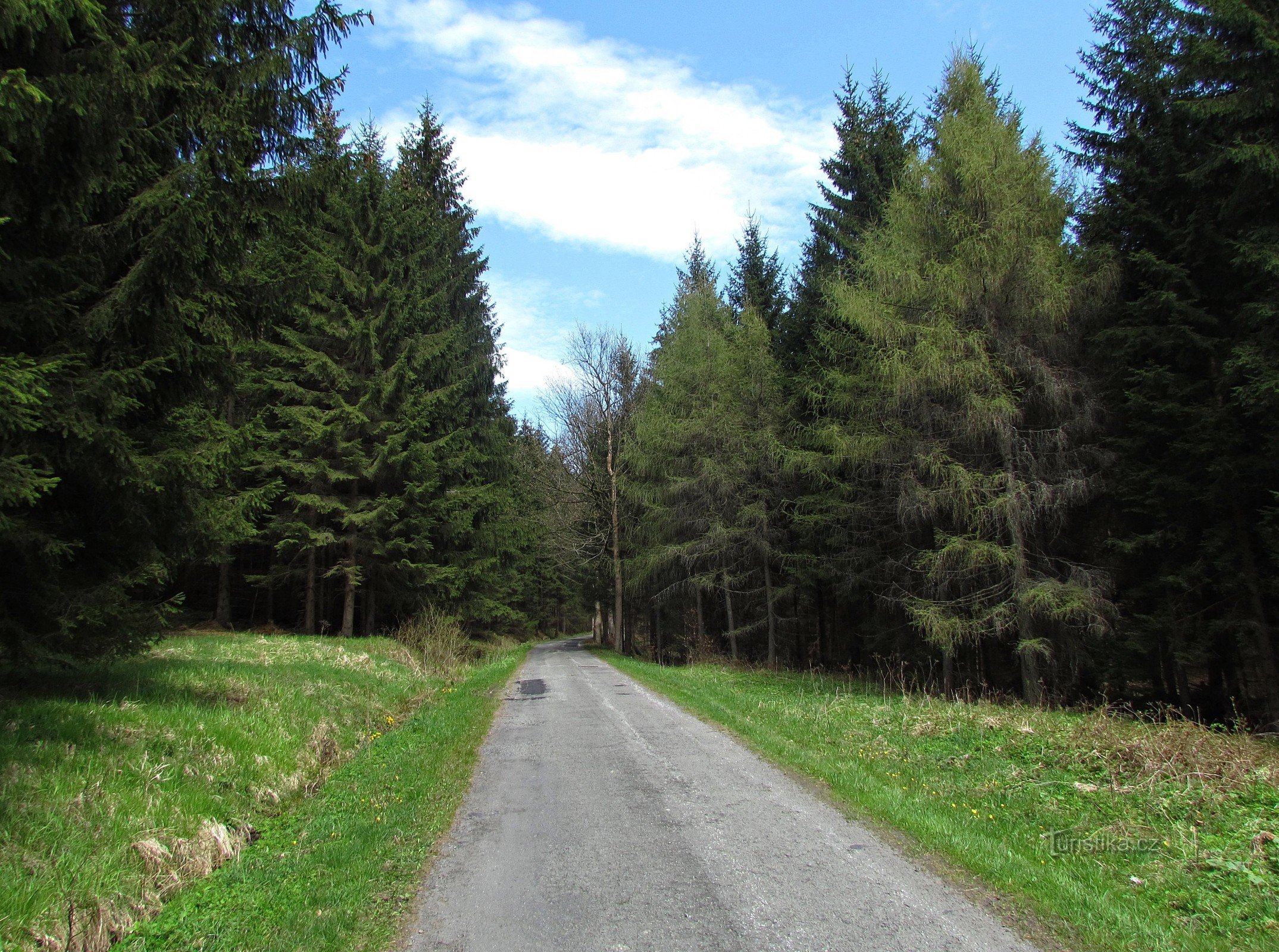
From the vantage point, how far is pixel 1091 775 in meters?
6.41

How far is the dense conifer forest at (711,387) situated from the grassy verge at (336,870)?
7.61ft

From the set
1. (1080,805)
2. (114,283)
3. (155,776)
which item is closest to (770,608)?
(1080,805)

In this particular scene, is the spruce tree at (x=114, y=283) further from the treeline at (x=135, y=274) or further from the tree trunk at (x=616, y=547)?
the tree trunk at (x=616, y=547)

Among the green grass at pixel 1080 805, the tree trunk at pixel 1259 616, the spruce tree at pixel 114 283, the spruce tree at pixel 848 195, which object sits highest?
the spruce tree at pixel 848 195

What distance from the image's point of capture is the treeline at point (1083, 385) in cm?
1060

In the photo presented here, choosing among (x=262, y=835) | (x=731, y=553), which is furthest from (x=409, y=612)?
(x=262, y=835)

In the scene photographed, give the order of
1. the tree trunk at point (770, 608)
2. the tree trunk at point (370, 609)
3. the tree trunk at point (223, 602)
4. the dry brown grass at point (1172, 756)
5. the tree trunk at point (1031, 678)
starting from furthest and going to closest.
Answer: the tree trunk at point (370, 609) → the tree trunk at point (770, 608) → the tree trunk at point (223, 602) → the tree trunk at point (1031, 678) → the dry brown grass at point (1172, 756)

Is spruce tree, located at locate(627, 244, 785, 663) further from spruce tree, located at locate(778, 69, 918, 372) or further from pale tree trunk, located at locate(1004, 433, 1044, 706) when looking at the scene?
pale tree trunk, located at locate(1004, 433, 1044, 706)

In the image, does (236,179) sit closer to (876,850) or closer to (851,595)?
(876,850)

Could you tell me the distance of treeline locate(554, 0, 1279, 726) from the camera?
10.6 meters

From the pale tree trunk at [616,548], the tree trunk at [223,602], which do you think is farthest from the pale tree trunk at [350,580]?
the pale tree trunk at [616,548]

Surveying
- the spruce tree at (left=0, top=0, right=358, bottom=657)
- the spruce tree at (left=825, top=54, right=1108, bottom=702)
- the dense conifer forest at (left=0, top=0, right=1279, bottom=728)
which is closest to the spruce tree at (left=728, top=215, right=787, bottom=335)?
the dense conifer forest at (left=0, top=0, right=1279, bottom=728)

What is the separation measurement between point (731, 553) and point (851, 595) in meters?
4.34

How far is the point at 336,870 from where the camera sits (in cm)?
439
